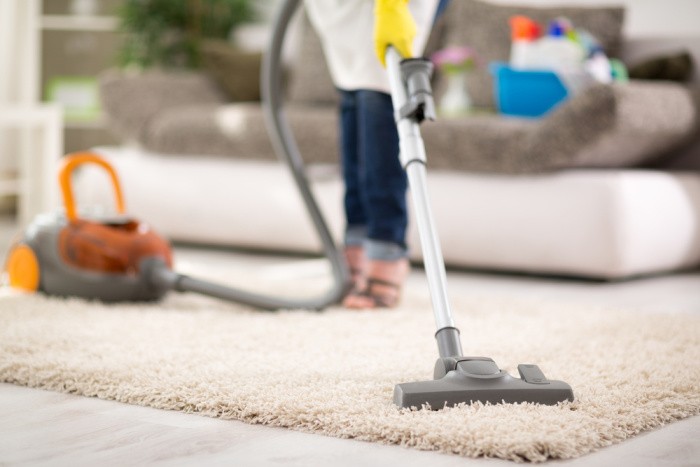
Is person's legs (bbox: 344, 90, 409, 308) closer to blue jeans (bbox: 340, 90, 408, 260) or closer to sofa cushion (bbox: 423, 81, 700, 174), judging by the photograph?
blue jeans (bbox: 340, 90, 408, 260)

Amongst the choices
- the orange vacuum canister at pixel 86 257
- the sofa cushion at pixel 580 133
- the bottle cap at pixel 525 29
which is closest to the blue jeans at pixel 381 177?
the orange vacuum canister at pixel 86 257

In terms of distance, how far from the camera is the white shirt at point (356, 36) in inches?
82.4

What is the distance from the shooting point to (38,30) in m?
4.66

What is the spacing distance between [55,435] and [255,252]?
2.07 m

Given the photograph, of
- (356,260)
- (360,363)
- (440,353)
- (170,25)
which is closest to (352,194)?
(356,260)

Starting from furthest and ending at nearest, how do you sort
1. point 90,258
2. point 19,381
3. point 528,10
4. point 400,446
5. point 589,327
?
point 528,10 → point 90,258 → point 589,327 → point 19,381 → point 400,446

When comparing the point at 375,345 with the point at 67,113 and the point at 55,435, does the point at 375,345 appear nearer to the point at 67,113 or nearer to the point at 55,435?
the point at 55,435

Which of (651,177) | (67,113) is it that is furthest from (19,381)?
(67,113)

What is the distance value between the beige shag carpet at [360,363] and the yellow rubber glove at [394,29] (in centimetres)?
45

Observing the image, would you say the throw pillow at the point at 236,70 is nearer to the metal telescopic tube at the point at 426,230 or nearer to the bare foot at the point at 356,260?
the bare foot at the point at 356,260

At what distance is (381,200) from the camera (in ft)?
6.93

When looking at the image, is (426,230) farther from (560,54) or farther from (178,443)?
(560,54)

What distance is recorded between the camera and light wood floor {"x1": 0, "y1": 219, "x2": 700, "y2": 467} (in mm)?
1117

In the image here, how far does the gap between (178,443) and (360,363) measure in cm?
44
